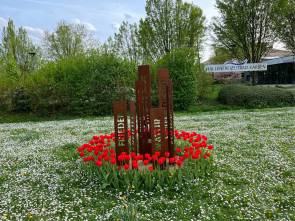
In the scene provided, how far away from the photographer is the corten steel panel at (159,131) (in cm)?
489

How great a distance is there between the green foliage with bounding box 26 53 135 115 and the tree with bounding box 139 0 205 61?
11102mm

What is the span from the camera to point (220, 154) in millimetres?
6500

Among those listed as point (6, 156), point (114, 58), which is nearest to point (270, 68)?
point (114, 58)

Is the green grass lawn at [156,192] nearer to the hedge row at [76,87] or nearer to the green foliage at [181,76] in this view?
the hedge row at [76,87]

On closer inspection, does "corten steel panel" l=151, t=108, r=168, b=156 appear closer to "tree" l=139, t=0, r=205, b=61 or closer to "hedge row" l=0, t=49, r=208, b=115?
"hedge row" l=0, t=49, r=208, b=115

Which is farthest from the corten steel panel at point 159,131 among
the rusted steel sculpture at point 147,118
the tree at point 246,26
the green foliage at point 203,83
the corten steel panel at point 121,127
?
the tree at point 246,26

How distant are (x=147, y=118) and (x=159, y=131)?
0.41 metres

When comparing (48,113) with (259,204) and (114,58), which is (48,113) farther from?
(259,204)

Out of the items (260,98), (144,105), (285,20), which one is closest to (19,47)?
(260,98)

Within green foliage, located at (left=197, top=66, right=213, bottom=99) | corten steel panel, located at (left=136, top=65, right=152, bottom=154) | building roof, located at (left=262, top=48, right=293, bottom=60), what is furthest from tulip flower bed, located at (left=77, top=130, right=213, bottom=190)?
building roof, located at (left=262, top=48, right=293, bottom=60)

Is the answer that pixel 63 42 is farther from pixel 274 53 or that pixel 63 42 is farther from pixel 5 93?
pixel 274 53

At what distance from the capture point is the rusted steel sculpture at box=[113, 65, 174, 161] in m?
4.97

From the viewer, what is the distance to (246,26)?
86.4 ft

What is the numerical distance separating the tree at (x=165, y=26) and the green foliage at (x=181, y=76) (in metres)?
9.75
